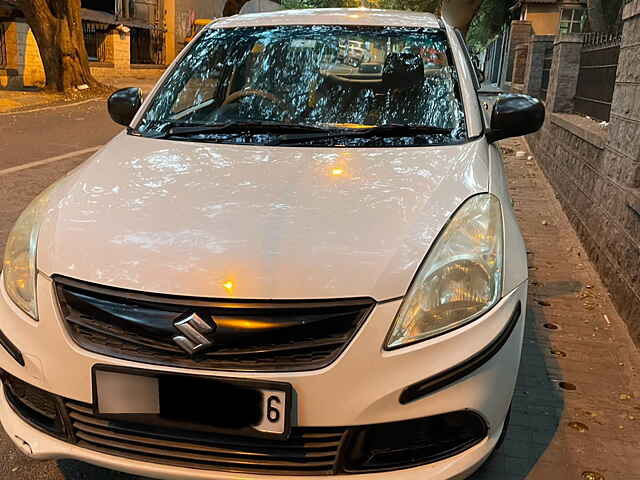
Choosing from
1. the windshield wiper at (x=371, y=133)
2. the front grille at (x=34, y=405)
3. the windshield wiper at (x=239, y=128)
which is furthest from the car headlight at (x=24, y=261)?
the windshield wiper at (x=371, y=133)

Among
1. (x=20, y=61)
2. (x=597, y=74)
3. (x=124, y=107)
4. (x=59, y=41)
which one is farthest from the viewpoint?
(x=20, y=61)

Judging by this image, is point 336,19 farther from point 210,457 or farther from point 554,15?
point 554,15

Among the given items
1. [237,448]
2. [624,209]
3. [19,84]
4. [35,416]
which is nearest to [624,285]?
[624,209]

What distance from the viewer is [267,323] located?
1.71m

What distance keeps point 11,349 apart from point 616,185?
384 centimetres

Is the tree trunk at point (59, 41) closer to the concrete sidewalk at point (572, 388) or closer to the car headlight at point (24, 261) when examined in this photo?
the concrete sidewalk at point (572, 388)

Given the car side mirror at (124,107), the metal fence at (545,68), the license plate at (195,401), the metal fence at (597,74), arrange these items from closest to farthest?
the license plate at (195,401) < the car side mirror at (124,107) < the metal fence at (597,74) < the metal fence at (545,68)

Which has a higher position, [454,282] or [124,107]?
[124,107]

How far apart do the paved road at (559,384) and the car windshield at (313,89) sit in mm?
1223

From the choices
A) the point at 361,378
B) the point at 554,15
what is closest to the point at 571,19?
the point at 554,15

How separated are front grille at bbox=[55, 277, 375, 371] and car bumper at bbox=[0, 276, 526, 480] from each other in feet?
0.10

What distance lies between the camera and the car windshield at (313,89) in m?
2.74

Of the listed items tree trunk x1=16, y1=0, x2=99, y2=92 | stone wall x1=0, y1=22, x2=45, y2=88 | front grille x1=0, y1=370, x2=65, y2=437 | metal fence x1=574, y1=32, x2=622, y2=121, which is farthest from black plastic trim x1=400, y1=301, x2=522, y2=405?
stone wall x1=0, y1=22, x2=45, y2=88

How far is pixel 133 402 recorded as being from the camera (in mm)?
1738
